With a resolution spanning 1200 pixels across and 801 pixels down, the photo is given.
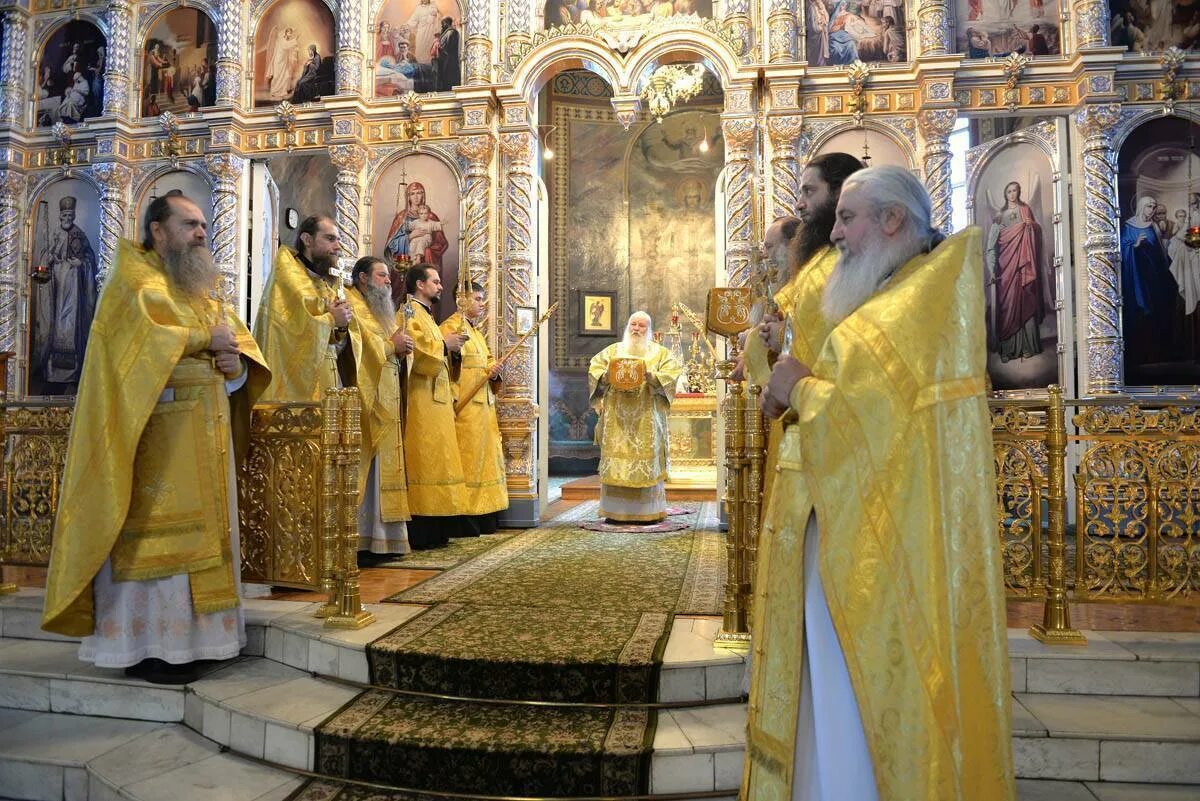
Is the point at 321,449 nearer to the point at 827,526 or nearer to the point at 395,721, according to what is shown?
the point at 395,721

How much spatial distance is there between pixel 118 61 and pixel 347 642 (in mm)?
9288

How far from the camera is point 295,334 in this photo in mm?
5676

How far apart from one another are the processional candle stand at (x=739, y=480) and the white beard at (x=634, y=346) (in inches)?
174

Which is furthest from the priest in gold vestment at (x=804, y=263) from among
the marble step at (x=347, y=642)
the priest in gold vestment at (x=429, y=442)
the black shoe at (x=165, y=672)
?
the priest in gold vestment at (x=429, y=442)

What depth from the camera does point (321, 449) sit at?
4.66 metres

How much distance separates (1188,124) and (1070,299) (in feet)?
6.98

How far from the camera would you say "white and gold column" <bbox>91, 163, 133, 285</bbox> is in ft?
32.3

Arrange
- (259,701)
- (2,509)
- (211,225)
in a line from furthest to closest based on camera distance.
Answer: (211,225) < (2,509) < (259,701)

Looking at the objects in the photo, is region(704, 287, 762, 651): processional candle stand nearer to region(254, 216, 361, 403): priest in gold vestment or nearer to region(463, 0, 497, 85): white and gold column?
region(254, 216, 361, 403): priest in gold vestment

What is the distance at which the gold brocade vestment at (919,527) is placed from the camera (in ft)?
6.93

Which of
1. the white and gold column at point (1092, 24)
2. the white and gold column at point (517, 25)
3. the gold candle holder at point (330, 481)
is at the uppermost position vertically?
the white and gold column at point (517, 25)

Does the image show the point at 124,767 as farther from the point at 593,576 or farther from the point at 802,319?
the point at 802,319

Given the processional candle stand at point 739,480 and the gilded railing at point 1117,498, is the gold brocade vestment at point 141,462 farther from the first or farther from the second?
the gilded railing at point 1117,498

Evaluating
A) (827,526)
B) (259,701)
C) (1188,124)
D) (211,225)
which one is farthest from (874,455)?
(211,225)
